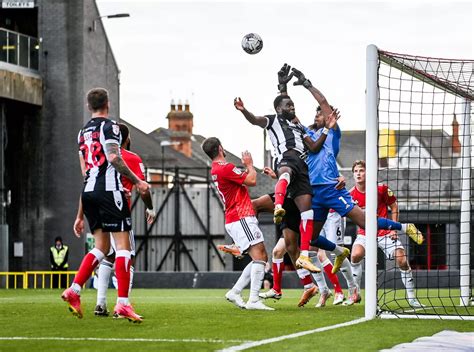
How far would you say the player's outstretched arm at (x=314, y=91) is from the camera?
1349 cm

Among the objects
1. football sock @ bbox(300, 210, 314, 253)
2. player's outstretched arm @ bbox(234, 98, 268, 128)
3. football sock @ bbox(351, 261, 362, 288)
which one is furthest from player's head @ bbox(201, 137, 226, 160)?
football sock @ bbox(351, 261, 362, 288)

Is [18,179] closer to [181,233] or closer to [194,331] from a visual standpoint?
[181,233]

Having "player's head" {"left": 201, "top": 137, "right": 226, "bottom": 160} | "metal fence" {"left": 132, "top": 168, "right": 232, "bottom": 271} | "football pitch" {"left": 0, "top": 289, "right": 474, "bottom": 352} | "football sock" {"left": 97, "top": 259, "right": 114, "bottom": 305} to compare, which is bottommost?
"metal fence" {"left": 132, "top": 168, "right": 232, "bottom": 271}

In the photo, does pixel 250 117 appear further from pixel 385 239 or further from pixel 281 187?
→ pixel 385 239

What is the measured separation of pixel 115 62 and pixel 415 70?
35.9 m

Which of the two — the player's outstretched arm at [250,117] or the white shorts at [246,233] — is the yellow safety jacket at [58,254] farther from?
the white shorts at [246,233]

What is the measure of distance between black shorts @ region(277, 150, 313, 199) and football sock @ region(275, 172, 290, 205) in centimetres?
17

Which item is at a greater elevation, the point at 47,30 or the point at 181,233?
the point at 47,30

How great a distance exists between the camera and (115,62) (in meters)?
47.9

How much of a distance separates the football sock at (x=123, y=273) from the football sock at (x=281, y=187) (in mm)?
2707

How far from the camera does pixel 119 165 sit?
10625mm

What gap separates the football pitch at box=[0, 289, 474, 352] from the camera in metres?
8.30

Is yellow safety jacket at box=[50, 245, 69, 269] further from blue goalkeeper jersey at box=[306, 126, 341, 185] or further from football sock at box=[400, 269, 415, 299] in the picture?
blue goalkeeper jersey at box=[306, 126, 341, 185]

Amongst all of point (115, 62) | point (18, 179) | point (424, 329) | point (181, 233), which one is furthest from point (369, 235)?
point (181, 233)
